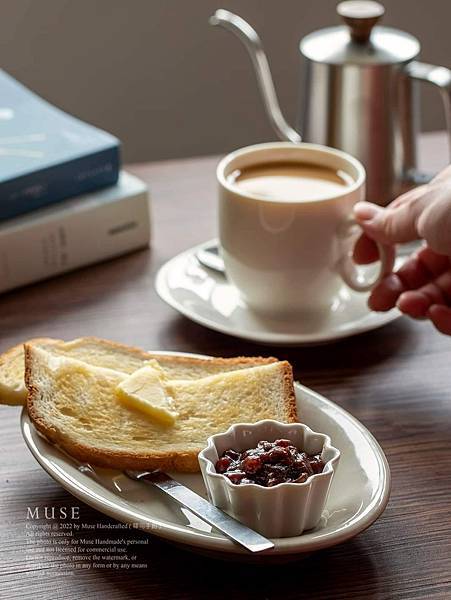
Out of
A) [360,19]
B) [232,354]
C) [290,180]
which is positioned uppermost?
[360,19]

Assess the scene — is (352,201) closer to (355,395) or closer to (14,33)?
(355,395)

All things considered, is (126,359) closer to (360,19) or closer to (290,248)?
(290,248)

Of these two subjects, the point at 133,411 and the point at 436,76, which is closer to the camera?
the point at 133,411

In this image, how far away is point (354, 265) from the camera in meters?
1.04

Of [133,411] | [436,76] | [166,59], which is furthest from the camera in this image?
[166,59]

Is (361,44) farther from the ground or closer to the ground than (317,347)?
farther from the ground

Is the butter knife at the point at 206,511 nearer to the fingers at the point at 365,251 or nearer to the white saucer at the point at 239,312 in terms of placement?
the white saucer at the point at 239,312

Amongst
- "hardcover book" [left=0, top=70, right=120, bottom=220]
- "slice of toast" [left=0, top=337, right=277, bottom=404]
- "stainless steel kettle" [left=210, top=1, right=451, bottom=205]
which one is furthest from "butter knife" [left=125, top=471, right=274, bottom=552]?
"stainless steel kettle" [left=210, top=1, right=451, bottom=205]

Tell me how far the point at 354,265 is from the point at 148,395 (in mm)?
326

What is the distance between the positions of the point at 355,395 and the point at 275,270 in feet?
0.52

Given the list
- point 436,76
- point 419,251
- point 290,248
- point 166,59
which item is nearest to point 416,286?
point 419,251

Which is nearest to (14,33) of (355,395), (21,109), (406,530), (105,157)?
(21,109)

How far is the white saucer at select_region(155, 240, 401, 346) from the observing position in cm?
99

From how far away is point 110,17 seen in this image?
2.08 meters
